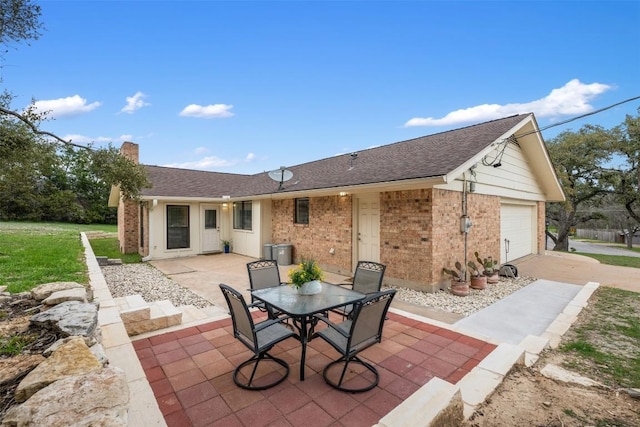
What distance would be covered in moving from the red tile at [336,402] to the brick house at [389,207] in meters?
4.33

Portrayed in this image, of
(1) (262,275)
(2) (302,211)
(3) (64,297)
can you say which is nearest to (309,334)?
(1) (262,275)

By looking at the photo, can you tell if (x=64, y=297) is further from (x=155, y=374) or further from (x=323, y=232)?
(x=323, y=232)

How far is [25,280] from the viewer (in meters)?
4.66

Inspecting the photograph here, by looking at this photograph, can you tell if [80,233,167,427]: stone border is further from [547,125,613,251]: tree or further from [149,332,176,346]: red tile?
[547,125,613,251]: tree

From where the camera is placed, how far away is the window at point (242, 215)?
39.6ft

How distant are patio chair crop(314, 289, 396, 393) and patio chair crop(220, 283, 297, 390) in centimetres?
50

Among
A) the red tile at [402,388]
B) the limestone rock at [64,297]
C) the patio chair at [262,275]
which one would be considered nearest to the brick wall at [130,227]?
the limestone rock at [64,297]

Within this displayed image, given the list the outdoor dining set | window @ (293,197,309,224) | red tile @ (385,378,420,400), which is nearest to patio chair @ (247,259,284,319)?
the outdoor dining set

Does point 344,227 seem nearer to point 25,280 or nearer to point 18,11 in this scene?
point 25,280

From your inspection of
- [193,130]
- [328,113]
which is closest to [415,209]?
[328,113]

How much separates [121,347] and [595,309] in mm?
7829

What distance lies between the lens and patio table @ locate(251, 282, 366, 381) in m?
3.18

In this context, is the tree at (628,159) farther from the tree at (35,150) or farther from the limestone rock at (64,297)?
the limestone rock at (64,297)

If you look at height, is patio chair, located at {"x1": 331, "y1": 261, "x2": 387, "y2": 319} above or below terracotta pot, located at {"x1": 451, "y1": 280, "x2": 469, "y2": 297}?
above
